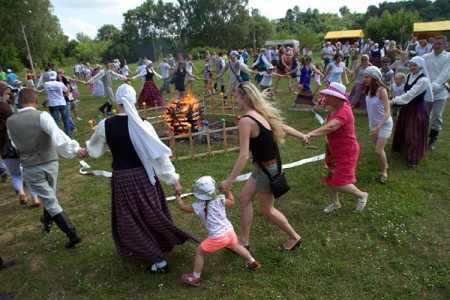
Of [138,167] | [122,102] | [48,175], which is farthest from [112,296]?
[122,102]

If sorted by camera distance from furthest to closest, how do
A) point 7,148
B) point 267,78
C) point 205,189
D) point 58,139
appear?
point 267,78, point 7,148, point 58,139, point 205,189

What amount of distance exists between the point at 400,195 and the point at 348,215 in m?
1.05

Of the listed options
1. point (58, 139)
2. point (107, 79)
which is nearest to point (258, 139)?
point (58, 139)

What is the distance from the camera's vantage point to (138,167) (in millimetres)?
3117

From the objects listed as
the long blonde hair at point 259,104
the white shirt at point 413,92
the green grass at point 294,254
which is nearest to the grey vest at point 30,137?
the green grass at point 294,254

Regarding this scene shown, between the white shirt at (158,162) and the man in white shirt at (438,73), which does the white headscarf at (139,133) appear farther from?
the man in white shirt at (438,73)

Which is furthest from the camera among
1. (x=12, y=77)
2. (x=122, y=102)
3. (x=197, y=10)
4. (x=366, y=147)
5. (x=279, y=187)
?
(x=197, y=10)

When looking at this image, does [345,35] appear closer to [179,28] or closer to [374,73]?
[179,28]

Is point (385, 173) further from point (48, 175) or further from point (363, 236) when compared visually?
point (48, 175)

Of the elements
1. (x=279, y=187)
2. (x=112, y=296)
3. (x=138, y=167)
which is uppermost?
(x=138, y=167)

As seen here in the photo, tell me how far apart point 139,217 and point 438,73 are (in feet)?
20.0

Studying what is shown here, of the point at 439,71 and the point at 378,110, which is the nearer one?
the point at 378,110

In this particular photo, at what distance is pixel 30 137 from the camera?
3537 millimetres

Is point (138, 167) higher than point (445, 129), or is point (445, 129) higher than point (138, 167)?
point (138, 167)
